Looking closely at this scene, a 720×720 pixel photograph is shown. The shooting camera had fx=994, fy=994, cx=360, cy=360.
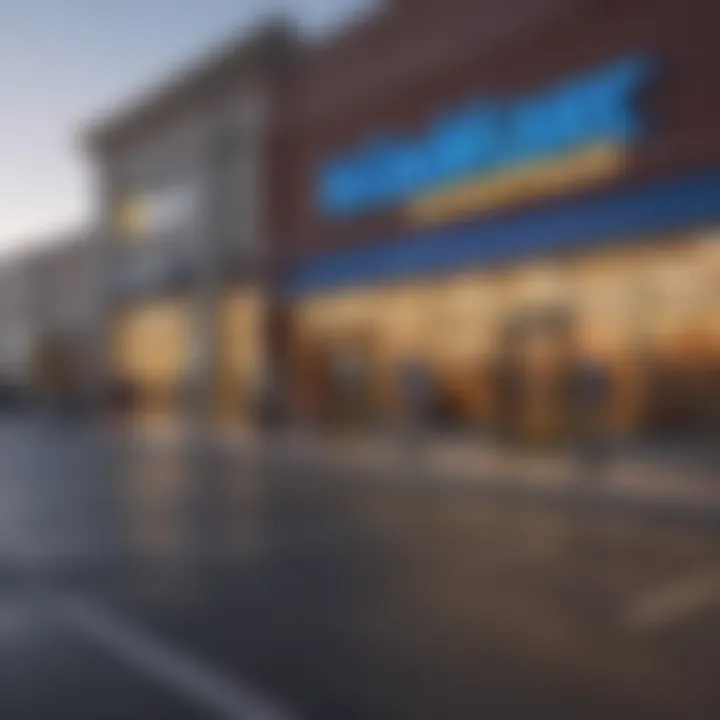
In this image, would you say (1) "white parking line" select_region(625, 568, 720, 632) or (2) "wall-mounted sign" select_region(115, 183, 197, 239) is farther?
(2) "wall-mounted sign" select_region(115, 183, 197, 239)

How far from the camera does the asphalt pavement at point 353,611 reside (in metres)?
5.36

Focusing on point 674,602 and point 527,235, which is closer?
point 674,602

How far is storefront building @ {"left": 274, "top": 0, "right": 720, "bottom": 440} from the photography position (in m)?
17.7

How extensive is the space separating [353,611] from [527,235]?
45.1ft

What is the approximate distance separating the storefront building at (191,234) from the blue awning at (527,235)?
128 inches

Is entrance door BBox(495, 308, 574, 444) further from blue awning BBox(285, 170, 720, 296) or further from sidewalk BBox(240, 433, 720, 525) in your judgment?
blue awning BBox(285, 170, 720, 296)

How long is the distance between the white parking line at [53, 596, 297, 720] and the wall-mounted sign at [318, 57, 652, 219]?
45.8 feet

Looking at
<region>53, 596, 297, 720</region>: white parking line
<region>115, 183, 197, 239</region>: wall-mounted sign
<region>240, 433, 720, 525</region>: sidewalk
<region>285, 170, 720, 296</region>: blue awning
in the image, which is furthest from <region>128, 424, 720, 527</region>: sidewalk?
<region>115, 183, 197, 239</region>: wall-mounted sign

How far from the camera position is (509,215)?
2025cm

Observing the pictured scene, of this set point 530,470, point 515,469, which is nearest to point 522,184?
point 515,469

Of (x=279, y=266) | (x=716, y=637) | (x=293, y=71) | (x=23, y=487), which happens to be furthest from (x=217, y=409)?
(x=716, y=637)

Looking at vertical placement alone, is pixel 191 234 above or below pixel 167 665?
above

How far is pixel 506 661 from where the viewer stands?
235 inches

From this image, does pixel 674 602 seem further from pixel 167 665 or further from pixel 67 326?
pixel 67 326
